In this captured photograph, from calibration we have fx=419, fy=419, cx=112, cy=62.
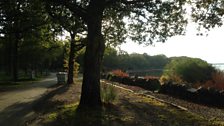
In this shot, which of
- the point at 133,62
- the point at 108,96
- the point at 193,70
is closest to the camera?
the point at 108,96

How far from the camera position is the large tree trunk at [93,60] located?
1548cm

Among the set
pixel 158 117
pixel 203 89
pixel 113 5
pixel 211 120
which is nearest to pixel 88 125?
pixel 158 117

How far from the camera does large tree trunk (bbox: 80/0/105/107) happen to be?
15477 millimetres

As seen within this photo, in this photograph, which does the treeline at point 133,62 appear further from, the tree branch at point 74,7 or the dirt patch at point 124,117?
the dirt patch at point 124,117

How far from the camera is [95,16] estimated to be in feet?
51.4

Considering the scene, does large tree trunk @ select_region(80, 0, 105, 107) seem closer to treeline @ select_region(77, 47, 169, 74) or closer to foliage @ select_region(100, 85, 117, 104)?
foliage @ select_region(100, 85, 117, 104)

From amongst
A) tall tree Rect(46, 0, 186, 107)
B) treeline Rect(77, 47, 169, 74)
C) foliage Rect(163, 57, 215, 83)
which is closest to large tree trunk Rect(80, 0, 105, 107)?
tall tree Rect(46, 0, 186, 107)

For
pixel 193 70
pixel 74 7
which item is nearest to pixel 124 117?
pixel 74 7

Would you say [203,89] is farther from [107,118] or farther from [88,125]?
[88,125]

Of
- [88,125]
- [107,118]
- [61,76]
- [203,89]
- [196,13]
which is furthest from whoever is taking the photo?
[61,76]

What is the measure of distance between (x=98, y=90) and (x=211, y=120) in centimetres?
468

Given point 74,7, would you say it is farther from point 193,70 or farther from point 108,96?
point 193,70

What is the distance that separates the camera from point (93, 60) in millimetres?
15539

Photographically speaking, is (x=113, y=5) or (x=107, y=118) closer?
(x=107, y=118)
